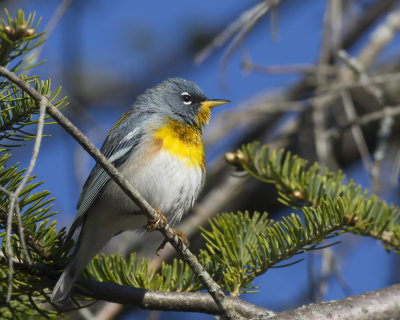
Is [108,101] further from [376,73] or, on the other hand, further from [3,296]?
[3,296]

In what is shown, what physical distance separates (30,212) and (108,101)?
590 cm

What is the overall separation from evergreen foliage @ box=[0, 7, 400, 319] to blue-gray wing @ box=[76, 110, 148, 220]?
0.74 meters

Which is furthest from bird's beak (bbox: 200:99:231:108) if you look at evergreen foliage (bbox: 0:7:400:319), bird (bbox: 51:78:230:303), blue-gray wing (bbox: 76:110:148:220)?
evergreen foliage (bbox: 0:7:400:319)

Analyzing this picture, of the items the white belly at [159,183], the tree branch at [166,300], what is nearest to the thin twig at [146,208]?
the tree branch at [166,300]

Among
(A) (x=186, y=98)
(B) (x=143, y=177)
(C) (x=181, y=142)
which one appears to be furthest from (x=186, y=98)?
(B) (x=143, y=177)

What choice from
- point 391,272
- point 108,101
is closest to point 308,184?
point 391,272

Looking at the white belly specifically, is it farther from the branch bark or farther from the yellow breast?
the branch bark

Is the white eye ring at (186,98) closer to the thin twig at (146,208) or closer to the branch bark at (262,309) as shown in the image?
the thin twig at (146,208)

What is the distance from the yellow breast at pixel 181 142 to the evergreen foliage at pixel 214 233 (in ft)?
2.54

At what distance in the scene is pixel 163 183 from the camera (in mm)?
3545

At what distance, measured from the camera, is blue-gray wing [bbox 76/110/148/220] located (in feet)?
11.5

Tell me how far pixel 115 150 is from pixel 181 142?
503 millimetres

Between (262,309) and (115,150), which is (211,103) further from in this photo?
(262,309)

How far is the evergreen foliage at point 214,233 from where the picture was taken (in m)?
2.29
